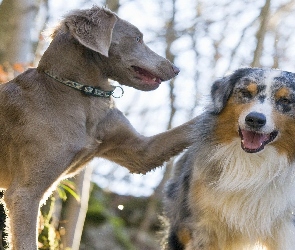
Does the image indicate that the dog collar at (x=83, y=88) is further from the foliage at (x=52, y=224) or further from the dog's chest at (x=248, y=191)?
the foliage at (x=52, y=224)

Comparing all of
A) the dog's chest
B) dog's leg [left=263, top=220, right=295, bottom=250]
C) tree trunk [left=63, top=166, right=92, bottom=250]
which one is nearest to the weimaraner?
the dog's chest

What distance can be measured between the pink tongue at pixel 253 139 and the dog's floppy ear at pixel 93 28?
125 centimetres

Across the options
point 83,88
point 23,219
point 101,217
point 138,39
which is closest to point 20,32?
point 138,39

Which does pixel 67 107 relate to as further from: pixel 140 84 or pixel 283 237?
pixel 283 237

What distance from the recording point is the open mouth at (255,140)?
4.90 m

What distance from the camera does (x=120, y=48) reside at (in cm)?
511

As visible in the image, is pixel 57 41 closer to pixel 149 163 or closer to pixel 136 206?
pixel 149 163

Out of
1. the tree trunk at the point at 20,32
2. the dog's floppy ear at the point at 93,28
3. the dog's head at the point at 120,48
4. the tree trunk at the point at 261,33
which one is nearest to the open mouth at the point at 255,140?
the dog's head at the point at 120,48

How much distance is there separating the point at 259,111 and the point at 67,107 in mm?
1463

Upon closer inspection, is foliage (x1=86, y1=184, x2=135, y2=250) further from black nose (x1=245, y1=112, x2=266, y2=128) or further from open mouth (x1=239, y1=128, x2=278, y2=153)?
black nose (x1=245, y1=112, x2=266, y2=128)

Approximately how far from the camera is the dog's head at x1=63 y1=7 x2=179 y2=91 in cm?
486

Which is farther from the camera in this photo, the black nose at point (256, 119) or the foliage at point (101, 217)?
the foliage at point (101, 217)

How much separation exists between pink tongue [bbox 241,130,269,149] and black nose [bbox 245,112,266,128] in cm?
16

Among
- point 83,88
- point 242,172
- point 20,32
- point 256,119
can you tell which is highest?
point 20,32
